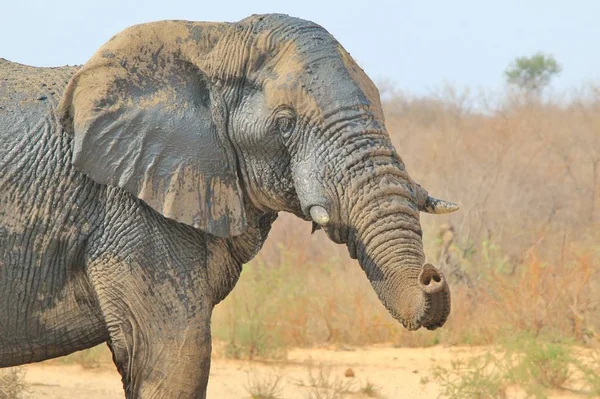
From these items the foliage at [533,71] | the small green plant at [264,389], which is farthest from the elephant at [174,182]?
the foliage at [533,71]

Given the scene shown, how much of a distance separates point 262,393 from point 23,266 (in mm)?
3943

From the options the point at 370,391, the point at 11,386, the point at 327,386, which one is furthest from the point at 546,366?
the point at 11,386

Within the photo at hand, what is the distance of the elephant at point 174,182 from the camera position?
5219 millimetres

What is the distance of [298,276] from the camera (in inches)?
529

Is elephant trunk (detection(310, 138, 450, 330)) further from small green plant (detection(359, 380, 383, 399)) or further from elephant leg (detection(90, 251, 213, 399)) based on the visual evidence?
small green plant (detection(359, 380, 383, 399))

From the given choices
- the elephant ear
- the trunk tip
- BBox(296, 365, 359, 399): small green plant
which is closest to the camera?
the trunk tip

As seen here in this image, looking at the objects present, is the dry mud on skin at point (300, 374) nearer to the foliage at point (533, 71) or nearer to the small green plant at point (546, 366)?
the small green plant at point (546, 366)

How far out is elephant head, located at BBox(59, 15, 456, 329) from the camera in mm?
5141

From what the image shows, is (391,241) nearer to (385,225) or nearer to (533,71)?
(385,225)

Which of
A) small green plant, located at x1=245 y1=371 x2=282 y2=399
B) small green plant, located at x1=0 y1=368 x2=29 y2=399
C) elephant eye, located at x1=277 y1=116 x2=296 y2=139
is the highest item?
elephant eye, located at x1=277 y1=116 x2=296 y2=139

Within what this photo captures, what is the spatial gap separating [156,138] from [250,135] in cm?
43

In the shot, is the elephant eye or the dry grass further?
the dry grass

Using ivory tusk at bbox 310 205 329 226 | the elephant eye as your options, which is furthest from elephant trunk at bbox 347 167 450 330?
the elephant eye

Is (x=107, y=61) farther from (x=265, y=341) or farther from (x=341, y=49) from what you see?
(x=265, y=341)
